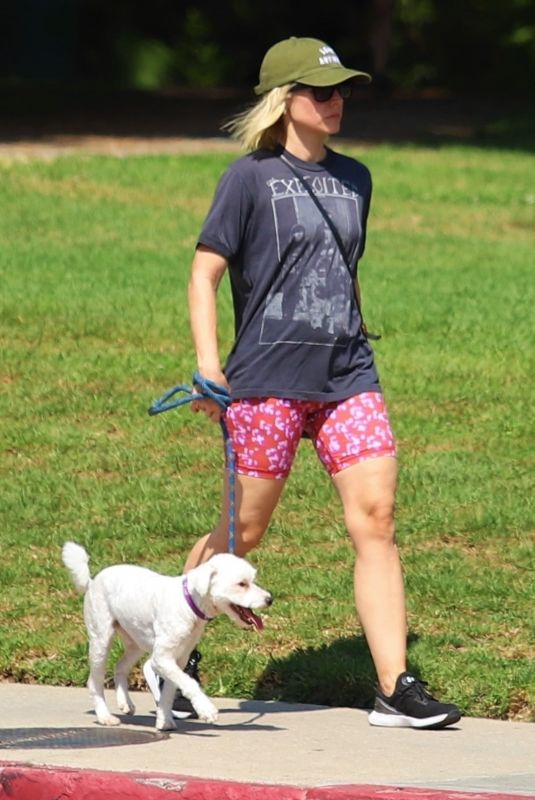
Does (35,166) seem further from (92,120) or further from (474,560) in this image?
(474,560)

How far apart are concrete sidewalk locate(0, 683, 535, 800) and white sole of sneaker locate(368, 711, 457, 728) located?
0.11ft

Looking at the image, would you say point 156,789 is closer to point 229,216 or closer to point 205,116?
point 229,216

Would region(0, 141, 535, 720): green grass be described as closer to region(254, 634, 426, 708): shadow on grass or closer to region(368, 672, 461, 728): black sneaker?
region(254, 634, 426, 708): shadow on grass

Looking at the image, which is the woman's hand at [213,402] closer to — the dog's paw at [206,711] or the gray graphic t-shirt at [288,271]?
the gray graphic t-shirt at [288,271]

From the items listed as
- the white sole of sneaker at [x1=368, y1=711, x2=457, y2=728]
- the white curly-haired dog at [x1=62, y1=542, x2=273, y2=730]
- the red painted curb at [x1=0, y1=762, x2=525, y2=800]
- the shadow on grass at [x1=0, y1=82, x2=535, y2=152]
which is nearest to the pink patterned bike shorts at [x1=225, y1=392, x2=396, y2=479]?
the white curly-haired dog at [x1=62, y1=542, x2=273, y2=730]

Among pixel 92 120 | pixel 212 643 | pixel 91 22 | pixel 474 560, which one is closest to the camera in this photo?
pixel 212 643

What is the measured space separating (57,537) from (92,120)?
17.3m

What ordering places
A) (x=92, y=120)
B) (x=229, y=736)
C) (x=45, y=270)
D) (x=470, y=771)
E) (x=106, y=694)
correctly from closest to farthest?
(x=470, y=771), (x=229, y=736), (x=106, y=694), (x=45, y=270), (x=92, y=120)

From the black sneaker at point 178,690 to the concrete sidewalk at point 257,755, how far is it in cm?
4

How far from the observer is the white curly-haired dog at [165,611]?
5.62 meters

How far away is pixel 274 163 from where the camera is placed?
6.07 metres

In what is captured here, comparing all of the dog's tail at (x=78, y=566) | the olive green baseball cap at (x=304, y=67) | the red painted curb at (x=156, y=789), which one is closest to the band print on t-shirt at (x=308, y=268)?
the olive green baseball cap at (x=304, y=67)

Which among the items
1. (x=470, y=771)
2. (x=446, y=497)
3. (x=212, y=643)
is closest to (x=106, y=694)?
(x=212, y=643)

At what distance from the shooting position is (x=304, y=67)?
6.07 metres
